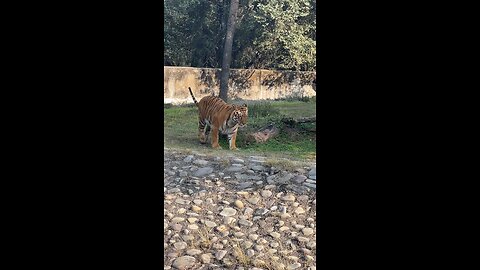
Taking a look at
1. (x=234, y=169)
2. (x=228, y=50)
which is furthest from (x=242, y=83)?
(x=234, y=169)

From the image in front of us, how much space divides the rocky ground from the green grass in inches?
2.0

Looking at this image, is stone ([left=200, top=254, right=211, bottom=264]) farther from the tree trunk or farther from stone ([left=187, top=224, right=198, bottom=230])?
the tree trunk

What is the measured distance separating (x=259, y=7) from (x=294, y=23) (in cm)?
19

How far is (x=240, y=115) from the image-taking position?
217cm

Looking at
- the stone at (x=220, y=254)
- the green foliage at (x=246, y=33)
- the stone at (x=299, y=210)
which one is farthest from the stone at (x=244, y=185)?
the green foliage at (x=246, y=33)

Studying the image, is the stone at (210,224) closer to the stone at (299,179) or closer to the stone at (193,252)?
the stone at (193,252)

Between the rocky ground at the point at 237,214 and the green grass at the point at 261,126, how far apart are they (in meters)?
0.05

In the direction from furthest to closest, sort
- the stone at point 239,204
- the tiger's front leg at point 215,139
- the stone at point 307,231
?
the tiger's front leg at point 215,139
the stone at point 239,204
the stone at point 307,231

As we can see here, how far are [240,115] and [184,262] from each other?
0.73m

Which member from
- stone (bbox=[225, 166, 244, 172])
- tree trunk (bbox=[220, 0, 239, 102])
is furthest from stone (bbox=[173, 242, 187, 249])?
tree trunk (bbox=[220, 0, 239, 102])

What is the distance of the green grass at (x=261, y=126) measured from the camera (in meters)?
2.15

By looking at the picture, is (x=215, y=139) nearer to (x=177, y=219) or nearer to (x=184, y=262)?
(x=177, y=219)
